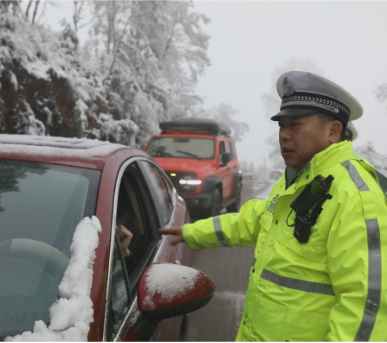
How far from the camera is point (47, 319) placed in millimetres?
1237

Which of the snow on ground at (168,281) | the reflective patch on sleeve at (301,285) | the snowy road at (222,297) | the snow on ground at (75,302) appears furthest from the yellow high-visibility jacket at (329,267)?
the snowy road at (222,297)

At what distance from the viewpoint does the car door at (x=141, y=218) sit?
1.69 m

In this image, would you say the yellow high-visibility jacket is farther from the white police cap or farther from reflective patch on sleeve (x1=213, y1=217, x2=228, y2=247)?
reflective patch on sleeve (x1=213, y1=217, x2=228, y2=247)

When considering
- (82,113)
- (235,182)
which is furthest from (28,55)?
(235,182)

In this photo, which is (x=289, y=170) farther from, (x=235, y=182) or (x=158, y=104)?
(x=158, y=104)

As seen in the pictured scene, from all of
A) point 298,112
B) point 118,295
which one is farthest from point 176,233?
point 298,112

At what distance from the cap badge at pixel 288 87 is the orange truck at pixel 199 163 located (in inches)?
183

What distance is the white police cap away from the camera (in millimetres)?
1548

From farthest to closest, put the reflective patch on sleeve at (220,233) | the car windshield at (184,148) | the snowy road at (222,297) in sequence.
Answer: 1. the car windshield at (184,148)
2. the snowy road at (222,297)
3. the reflective patch on sleeve at (220,233)

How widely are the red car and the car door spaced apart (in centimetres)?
1

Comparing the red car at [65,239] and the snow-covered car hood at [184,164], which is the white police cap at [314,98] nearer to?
the red car at [65,239]

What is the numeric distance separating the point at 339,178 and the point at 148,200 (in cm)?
154

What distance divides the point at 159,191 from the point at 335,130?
1661 millimetres

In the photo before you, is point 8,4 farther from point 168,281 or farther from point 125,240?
point 168,281
